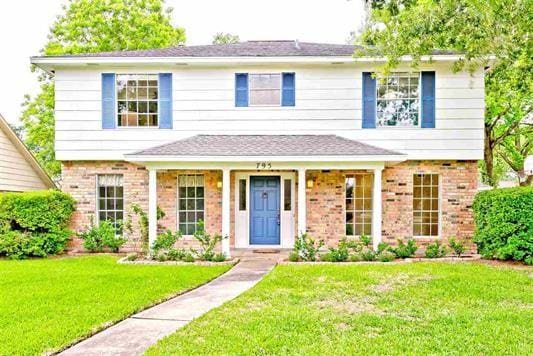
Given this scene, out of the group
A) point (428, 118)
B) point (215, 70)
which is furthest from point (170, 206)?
point (428, 118)

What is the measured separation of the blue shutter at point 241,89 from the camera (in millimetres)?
12461

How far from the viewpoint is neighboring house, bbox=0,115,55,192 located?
1488cm

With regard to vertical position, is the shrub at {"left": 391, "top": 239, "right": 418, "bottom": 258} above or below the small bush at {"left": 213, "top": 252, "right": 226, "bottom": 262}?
above

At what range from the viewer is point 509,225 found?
1001 cm

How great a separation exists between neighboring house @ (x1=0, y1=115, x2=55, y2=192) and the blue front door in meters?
8.38

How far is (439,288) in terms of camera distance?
7383mm

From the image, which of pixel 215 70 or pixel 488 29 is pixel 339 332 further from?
pixel 215 70

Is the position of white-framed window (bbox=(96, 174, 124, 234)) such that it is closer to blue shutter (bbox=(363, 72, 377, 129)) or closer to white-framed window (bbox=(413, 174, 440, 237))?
blue shutter (bbox=(363, 72, 377, 129))

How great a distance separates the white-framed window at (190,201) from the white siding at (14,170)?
642cm

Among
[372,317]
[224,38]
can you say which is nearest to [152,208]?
A: [372,317]

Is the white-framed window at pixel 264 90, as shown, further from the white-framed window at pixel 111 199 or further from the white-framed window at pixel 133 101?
the white-framed window at pixel 111 199

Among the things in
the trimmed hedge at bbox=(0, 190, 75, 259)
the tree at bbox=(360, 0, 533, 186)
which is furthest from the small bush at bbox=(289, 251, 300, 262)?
the trimmed hedge at bbox=(0, 190, 75, 259)

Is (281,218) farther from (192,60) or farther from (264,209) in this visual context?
(192,60)

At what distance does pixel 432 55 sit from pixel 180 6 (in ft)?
60.3
